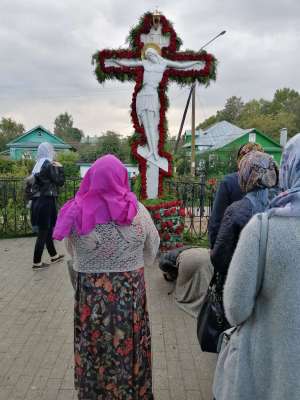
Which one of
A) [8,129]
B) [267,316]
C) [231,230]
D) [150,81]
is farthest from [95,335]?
[8,129]

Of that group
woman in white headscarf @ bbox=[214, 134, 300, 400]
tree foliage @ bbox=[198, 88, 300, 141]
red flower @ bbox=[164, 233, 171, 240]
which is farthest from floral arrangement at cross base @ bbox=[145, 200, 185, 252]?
tree foliage @ bbox=[198, 88, 300, 141]

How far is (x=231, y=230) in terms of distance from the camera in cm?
206

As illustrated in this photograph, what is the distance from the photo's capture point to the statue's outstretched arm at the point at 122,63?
6.34m

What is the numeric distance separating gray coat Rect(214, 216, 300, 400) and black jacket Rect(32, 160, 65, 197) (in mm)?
4303

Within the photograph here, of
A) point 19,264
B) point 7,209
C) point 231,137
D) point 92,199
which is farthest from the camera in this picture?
point 231,137

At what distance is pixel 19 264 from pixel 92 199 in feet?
14.8

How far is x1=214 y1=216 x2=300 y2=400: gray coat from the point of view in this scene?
1.46 meters

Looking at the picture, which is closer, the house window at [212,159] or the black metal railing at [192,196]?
the black metal railing at [192,196]

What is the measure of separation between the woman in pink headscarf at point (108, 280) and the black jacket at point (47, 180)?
3199mm

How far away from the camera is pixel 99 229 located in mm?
2273

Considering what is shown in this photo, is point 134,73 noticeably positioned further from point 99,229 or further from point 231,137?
point 231,137

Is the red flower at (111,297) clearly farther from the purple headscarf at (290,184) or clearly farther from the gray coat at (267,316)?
the purple headscarf at (290,184)

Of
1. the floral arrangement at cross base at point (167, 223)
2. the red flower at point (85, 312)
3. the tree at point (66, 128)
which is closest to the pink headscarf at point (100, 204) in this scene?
the red flower at point (85, 312)

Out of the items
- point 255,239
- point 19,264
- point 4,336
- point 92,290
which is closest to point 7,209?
point 19,264
